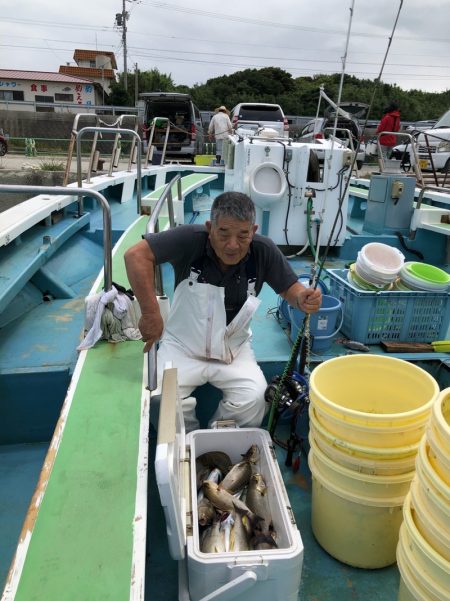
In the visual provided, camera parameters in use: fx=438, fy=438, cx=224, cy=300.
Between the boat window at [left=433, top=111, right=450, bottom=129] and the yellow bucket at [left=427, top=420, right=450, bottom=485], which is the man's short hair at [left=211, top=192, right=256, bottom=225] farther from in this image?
the boat window at [left=433, top=111, right=450, bottom=129]

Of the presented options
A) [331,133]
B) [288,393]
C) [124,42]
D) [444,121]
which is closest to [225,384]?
[288,393]

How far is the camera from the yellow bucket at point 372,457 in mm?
1618

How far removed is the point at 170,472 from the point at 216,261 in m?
1.25

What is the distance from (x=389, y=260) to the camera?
3.07 metres

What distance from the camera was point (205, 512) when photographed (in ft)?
5.77

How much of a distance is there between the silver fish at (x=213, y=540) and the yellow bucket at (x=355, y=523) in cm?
47

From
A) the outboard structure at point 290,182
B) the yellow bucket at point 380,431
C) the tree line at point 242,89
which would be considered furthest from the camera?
the tree line at point 242,89

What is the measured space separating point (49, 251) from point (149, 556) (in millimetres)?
2451

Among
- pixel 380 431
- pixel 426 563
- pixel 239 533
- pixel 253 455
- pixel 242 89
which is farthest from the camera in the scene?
pixel 242 89

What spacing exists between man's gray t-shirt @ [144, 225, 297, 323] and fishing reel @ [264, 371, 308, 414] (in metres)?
0.44

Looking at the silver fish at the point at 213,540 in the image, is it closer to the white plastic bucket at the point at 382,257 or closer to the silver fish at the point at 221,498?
the silver fish at the point at 221,498

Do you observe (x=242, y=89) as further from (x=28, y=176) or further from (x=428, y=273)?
(x=428, y=273)

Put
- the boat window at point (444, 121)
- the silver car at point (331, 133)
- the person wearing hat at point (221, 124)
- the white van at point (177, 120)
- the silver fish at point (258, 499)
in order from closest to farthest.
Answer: the silver fish at point (258, 499)
the silver car at point (331, 133)
the person wearing hat at point (221, 124)
the boat window at point (444, 121)
the white van at point (177, 120)

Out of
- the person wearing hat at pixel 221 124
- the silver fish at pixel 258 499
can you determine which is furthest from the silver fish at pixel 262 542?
the person wearing hat at pixel 221 124
